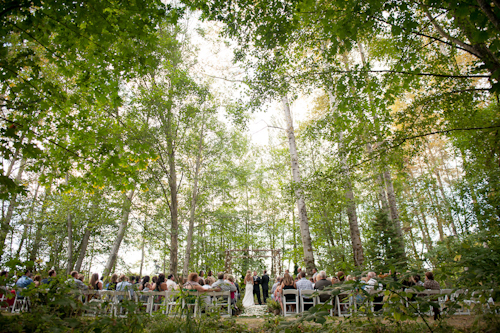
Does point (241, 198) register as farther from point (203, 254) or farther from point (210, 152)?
point (210, 152)

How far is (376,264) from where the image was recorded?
2.38 metres

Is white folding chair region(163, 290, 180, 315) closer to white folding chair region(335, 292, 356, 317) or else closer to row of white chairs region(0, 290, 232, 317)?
row of white chairs region(0, 290, 232, 317)

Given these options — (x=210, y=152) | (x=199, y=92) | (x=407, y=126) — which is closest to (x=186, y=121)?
(x=199, y=92)

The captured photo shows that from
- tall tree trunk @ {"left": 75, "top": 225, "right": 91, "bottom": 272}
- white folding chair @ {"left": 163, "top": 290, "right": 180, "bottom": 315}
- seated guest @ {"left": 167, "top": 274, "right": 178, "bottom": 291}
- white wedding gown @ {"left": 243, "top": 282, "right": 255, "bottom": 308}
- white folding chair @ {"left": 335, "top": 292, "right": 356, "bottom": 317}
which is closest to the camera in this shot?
white folding chair @ {"left": 335, "top": 292, "right": 356, "bottom": 317}

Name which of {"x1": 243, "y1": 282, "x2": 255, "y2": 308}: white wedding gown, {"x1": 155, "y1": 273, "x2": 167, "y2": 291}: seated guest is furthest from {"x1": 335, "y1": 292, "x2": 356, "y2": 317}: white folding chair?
Answer: {"x1": 155, "y1": 273, "x2": 167, "y2": 291}: seated guest

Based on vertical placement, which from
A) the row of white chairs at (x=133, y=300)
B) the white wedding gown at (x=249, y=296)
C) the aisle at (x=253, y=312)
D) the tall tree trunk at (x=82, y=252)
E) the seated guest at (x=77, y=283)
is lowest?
the aisle at (x=253, y=312)

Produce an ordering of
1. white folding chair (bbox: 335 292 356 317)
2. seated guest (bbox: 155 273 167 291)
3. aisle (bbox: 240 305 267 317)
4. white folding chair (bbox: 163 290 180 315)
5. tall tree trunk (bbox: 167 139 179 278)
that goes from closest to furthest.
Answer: white folding chair (bbox: 335 292 356 317), white folding chair (bbox: 163 290 180 315), aisle (bbox: 240 305 267 317), seated guest (bbox: 155 273 167 291), tall tree trunk (bbox: 167 139 179 278)

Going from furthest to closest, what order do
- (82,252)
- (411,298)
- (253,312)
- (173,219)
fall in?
1. (82,252)
2. (173,219)
3. (253,312)
4. (411,298)

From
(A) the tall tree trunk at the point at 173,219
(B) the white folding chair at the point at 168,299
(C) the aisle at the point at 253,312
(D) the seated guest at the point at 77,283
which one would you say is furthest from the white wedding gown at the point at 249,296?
(D) the seated guest at the point at 77,283

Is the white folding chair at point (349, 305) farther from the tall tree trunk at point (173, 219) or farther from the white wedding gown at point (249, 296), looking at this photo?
the tall tree trunk at point (173, 219)

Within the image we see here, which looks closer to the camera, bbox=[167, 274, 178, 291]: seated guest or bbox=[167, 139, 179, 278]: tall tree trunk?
bbox=[167, 274, 178, 291]: seated guest

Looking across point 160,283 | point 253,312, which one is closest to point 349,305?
point 253,312

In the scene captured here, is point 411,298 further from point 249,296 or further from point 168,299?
point 249,296

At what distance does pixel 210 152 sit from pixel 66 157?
363 inches
